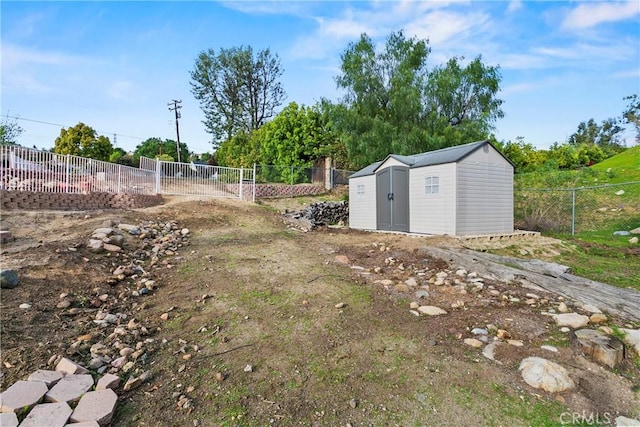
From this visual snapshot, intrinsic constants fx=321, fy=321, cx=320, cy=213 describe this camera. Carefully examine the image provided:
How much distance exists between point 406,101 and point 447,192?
28.6 ft

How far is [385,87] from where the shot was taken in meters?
16.8

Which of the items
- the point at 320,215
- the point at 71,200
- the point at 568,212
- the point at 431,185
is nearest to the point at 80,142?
the point at 71,200

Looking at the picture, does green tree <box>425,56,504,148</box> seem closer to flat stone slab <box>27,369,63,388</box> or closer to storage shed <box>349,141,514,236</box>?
storage shed <box>349,141,514,236</box>

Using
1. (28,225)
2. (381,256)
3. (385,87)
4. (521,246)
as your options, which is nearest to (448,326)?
(381,256)

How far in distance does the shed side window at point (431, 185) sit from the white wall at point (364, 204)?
6.82 ft

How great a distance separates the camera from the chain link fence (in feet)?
33.1

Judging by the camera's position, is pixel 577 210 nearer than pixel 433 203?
No

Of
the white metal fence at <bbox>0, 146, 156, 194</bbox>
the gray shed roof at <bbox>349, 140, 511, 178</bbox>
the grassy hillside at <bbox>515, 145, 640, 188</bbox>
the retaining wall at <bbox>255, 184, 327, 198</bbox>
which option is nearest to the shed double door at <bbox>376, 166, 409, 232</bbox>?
the gray shed roof at <bbox>349, 140, 511, 178</bbox>

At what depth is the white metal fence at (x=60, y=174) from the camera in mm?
8555

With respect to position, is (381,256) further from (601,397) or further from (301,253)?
(601,397)

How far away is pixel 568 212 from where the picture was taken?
1021cm

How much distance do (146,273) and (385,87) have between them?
15267mm

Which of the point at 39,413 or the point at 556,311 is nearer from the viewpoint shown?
the point at 39,413

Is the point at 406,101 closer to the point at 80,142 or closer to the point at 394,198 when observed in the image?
the point at 394,198
